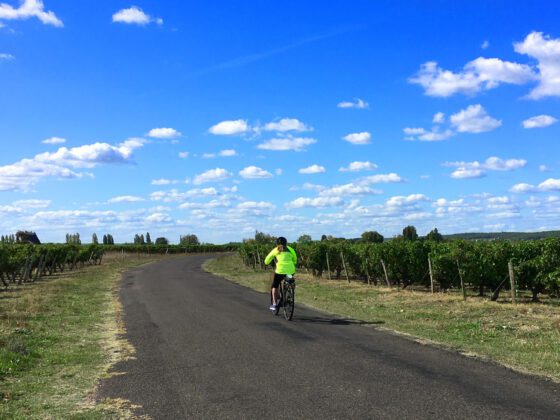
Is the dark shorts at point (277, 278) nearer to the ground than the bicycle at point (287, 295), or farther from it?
farther from it

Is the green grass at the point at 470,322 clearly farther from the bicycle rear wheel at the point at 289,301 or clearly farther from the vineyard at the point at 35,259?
the vineyard at the point at 35,259

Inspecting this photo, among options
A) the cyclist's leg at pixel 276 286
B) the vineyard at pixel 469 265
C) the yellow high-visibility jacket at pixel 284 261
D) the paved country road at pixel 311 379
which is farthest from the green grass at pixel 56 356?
the vineyard at pixel 469 265

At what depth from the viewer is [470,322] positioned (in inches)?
523

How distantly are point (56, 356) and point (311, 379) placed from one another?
5108 millimetres

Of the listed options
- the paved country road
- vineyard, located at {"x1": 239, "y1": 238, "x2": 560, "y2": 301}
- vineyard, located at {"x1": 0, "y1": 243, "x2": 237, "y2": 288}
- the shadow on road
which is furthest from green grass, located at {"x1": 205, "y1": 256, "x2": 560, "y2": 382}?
vineyard, located at {"x1": 0, "y1": 243, "x2": 237, "y2": 288}

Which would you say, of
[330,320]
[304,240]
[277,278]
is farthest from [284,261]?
[304,240]

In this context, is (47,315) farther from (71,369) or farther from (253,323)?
(71,369)

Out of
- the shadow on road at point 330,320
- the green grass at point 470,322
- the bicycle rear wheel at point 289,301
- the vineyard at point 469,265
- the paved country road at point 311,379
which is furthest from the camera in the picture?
the vineyard at point 469,265

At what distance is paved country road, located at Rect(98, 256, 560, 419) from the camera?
5.89 metres

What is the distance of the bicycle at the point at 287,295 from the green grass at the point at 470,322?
2.04m

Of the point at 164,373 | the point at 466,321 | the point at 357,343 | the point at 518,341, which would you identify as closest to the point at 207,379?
the point at 164,373

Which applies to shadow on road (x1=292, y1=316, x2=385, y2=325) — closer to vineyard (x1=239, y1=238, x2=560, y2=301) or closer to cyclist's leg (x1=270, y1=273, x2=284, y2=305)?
cyclist's leg (x1=270, y1=273, x2=284, y2=305)

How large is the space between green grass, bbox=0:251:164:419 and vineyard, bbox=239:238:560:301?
40.8 ft

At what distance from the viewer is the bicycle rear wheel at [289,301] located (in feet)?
44.1
